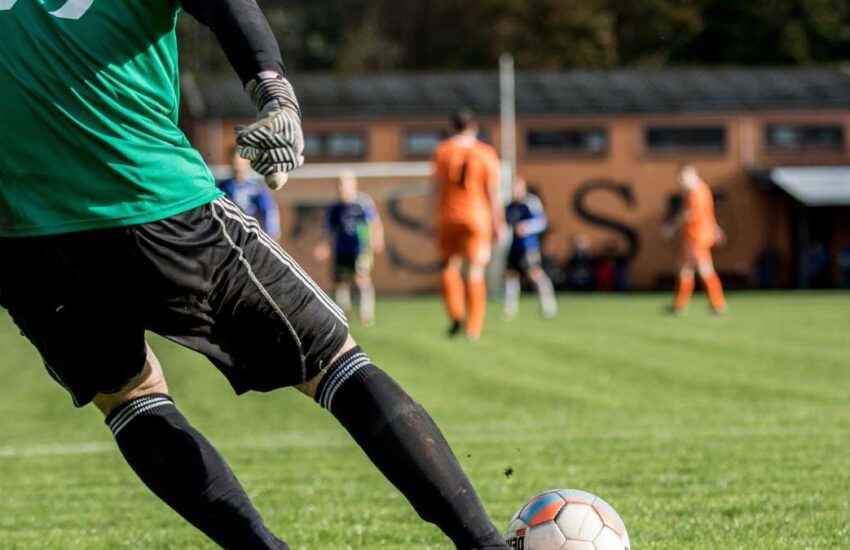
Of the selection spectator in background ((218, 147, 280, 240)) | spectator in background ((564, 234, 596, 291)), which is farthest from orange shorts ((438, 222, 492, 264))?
spectator in background ((564, 234, 596, 291))

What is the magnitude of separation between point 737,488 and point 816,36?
54753 mm

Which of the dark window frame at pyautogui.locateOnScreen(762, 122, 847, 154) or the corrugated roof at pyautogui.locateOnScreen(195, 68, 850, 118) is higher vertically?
the corrugated roof at pyautogui.locateOnScreen(195, 68, 850, 118)

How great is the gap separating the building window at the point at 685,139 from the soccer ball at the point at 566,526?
143 ft

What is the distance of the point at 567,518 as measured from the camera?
3.83 m

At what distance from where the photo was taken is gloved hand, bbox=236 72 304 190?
2.96 metres

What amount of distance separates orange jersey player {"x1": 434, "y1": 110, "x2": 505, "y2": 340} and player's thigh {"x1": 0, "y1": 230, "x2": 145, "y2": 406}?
37.9ft

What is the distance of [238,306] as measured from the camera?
10.7ft

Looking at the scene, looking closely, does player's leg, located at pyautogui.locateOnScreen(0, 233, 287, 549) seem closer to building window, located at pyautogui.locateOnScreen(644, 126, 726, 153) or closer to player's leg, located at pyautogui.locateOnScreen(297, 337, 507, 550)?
player's leg, located at pyautogui.locateOnScreen(297, 337, 507, 550)

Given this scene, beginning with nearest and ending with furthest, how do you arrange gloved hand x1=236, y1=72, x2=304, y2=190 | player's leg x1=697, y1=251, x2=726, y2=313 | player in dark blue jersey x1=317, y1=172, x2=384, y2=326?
gloved hand x1=236, y1=72, x2=304, y2=190 < player's leg x1=697, y1=251, x2=726, y2=313 < player in dark blue jersey x1=317, y1=172, x2=384, y2=326

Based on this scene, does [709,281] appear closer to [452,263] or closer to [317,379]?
[452,263]

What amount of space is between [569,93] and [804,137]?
7.48 meters

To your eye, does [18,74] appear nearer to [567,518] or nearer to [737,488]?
[567,518]

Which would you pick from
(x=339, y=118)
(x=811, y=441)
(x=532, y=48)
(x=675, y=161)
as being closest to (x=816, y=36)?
(x=532, y=48)

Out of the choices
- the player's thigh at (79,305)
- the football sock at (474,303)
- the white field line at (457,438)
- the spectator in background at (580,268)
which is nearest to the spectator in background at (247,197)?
the football sock at (474,303)
